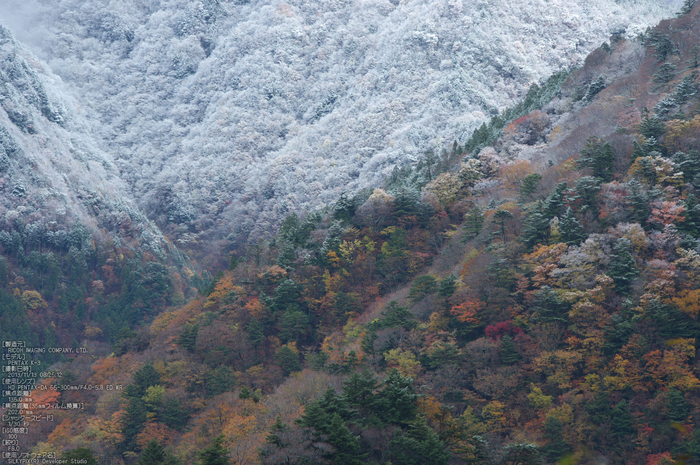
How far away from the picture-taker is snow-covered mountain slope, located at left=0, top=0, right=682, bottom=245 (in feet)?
461

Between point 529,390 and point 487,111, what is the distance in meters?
104

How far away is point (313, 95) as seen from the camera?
559ft

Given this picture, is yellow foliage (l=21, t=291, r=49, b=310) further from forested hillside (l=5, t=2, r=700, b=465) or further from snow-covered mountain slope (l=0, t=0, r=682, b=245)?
forested hillside (l=5, t=2, r=700, b=465)

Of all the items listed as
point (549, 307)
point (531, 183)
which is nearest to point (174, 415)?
point (549, 307)

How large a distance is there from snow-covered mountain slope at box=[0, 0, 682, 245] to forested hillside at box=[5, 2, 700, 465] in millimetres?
62691

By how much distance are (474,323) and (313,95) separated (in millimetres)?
134182

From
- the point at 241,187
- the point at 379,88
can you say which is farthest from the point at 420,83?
the point at 241,187

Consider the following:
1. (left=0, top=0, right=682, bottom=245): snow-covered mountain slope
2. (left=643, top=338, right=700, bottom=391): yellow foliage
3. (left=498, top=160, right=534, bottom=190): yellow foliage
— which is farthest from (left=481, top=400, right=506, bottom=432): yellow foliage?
(left=0, top=0, right=682, bottom=245): snow-covered mountain slope

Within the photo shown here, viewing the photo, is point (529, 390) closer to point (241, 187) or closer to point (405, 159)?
point (405, 159)

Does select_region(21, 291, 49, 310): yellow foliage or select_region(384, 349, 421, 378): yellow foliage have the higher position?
select_region(21, 291, 49, 310): yellow foliage

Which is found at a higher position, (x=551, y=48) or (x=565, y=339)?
(x=551, y=48)

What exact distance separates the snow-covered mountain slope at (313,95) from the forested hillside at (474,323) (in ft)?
206

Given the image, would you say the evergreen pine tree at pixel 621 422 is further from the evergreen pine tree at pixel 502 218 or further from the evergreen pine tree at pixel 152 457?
the evergreen pine tree at pixel 152 457

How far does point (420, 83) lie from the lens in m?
146
